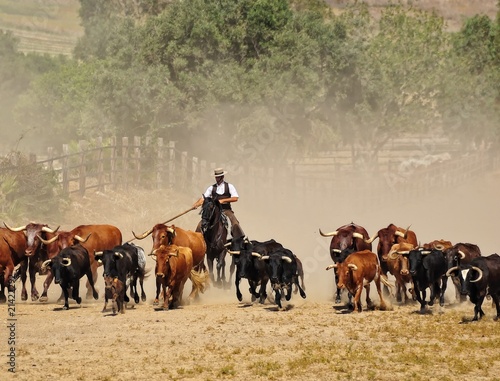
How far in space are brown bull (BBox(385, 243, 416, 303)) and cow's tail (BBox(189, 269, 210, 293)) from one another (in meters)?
3.61

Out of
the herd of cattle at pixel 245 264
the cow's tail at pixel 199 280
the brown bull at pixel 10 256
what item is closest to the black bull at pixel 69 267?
the herd of cattle at pixel 245 264

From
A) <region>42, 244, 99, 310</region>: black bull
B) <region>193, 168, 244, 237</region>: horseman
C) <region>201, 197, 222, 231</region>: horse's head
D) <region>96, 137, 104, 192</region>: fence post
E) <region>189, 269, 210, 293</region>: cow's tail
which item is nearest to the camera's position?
<region>42, 244, 99, 310</region>: black bull

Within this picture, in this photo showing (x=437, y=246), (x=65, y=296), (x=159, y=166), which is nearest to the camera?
(x=65, y=296)

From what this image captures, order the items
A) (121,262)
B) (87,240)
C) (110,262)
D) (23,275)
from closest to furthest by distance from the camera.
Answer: (110,262) → (121,262) → (87,240) → (23,275)

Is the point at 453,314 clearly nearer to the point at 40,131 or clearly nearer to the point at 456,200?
the point at 456,200

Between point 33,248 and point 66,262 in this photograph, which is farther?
point 33,248

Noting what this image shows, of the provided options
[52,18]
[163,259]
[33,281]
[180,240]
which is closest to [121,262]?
[163,259]

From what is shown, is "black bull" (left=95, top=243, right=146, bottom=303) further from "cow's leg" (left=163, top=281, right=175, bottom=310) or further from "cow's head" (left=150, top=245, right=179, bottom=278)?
"cow's leg" (left=163, top=281, right=175, bottom=310)

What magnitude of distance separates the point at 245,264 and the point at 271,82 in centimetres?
2847

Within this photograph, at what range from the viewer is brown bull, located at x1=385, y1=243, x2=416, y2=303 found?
2181cm

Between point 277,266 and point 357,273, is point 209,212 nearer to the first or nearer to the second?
point 277,266

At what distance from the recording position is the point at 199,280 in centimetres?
2317

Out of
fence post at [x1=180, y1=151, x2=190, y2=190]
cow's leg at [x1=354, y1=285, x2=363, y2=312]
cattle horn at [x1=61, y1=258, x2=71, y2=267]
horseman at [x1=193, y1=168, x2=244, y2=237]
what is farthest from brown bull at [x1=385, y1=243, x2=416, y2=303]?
fence post at [x1=180, y1=151, x2=190, y2=190]

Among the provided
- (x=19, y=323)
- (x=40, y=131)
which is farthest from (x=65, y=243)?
(x=40, y=131)
